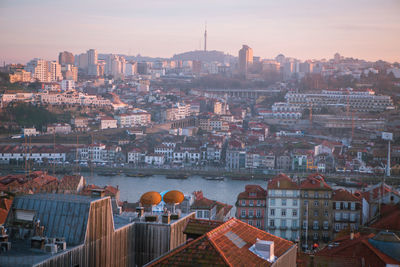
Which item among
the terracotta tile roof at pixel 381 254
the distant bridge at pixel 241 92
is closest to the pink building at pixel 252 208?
the terracotta tile roof at pixel 381 254

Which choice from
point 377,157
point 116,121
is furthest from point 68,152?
point 377,157

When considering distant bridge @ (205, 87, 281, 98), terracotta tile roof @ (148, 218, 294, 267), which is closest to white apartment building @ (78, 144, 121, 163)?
terracotta tile roof @ (148, 218, 294, 267)

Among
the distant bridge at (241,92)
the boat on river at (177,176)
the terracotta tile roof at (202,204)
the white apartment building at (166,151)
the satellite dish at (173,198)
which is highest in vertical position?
the distant bridge at (241,92)

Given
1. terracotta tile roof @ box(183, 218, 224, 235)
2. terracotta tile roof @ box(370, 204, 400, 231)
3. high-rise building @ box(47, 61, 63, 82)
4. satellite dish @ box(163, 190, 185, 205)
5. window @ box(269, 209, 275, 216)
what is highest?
high-rise building @ box(47, 61, 63, 82)

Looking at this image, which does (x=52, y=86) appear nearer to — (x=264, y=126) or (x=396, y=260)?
(x=264, y=126)

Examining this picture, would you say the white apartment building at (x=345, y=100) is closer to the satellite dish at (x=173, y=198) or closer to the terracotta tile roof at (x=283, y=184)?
the terracotta tile roof at (x=283, y=184)

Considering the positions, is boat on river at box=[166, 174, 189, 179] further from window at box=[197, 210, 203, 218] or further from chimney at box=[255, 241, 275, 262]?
chimney at box=[255, 241, 275, 262]
